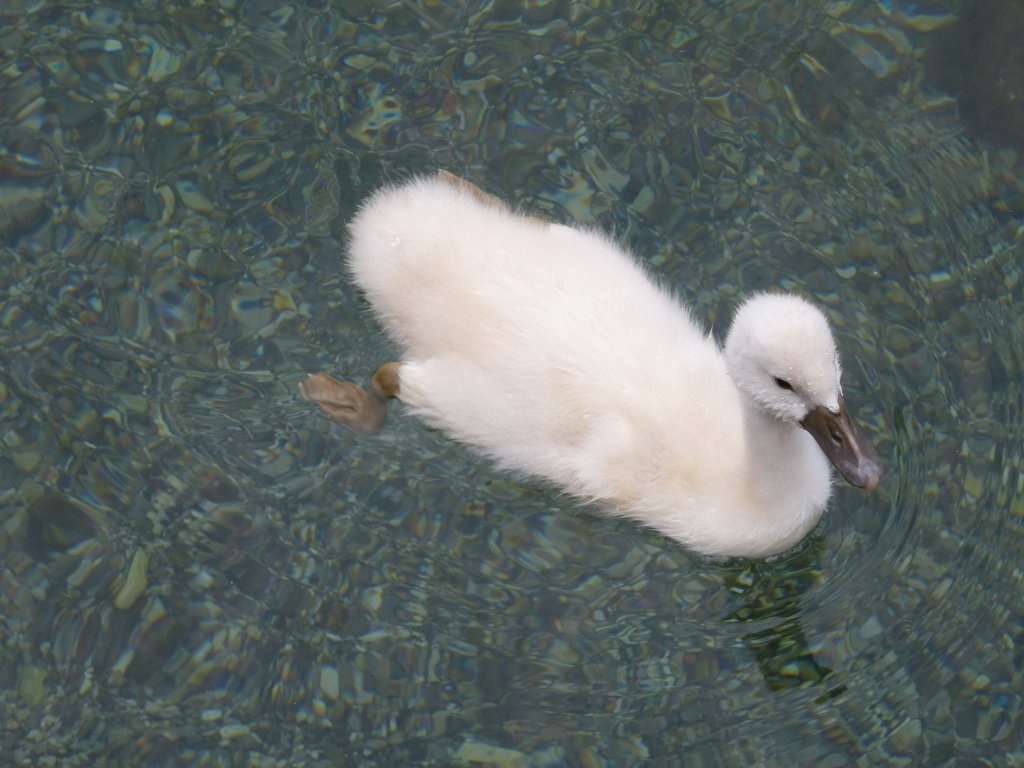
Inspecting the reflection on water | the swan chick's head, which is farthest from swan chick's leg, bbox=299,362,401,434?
the swan chick's head

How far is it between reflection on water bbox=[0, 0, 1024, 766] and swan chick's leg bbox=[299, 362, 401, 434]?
2.6 inches

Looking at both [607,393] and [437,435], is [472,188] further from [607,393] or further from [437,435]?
[607,393]

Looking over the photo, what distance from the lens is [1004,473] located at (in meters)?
5.43

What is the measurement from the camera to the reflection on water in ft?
16.3

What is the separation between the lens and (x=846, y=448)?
4.82 metres

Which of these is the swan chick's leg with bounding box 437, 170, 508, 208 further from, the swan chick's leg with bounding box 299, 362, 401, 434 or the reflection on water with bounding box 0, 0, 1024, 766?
the swan chick's leg with bounding box 299, 362, 401, 434

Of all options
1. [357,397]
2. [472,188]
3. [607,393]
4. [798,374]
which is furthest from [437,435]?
[798,374]

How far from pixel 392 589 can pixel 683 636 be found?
0.94m

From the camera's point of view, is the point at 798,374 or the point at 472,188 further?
the point at 472,188

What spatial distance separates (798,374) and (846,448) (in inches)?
11.7

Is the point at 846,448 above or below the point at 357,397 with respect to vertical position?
above

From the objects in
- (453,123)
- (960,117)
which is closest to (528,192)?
(453,123)

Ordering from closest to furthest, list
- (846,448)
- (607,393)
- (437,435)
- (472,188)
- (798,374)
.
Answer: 1. (798,374)
2. (846,448)
3. (607,393)
4. (437,435)
5. (472,188)

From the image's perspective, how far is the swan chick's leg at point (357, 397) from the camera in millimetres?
5438
